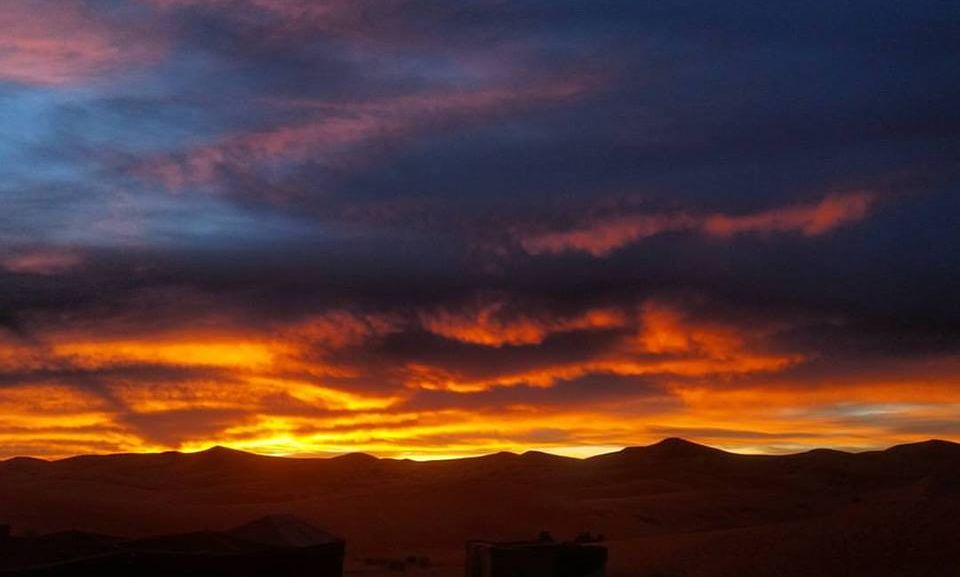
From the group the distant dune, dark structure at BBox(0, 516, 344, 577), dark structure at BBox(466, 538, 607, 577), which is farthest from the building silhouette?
the distant dune

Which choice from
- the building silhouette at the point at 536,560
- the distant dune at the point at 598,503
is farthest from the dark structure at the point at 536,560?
the distant dune at the point at 598,503

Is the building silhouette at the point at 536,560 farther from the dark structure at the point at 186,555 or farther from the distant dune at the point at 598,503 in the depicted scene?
the distant dune at the point at 598,503

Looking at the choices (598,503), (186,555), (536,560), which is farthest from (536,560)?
(598,503)

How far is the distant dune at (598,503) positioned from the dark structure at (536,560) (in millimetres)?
8384

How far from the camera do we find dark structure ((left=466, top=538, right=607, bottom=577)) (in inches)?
988

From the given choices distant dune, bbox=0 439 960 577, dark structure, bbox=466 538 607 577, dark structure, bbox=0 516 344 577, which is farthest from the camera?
distant dune, bbox=0 439 960 577

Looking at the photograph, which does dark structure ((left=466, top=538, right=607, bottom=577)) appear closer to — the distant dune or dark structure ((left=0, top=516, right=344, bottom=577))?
dark structure ((left=0, top=516, right=344, bottom=577))

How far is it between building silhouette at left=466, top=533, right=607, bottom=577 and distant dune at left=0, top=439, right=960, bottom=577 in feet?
27.5

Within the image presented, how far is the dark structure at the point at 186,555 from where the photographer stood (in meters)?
21.3

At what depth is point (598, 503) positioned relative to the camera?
7019 cm

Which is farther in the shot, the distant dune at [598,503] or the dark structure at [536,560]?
the distant dune at [598,503]

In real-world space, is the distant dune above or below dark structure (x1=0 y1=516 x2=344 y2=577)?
above

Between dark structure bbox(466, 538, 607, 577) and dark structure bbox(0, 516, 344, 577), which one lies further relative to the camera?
dark structure bbox(466, 538, 607, 577)

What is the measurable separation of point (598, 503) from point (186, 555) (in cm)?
5034
